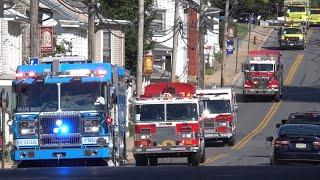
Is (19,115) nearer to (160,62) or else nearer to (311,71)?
(160,62)

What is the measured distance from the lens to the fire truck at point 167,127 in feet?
102

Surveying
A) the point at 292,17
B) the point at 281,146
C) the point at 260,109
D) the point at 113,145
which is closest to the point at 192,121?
the point at 281,146

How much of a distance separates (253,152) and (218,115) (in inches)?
150

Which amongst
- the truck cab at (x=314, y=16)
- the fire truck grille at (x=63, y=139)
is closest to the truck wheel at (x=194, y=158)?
the fire truck grille at (x=63, y=139)

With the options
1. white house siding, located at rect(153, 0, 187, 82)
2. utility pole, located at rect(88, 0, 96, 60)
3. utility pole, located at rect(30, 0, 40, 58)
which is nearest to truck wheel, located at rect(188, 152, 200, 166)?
utility pole, located at rect(88, 0, 96, 60)

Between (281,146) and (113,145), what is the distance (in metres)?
6.46

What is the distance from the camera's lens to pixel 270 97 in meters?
68.1

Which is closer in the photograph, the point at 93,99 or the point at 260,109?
the point at 93,99

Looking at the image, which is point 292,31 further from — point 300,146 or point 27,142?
point 27,142

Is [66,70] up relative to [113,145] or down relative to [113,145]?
up

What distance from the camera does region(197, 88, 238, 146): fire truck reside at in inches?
1690

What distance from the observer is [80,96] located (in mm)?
23453

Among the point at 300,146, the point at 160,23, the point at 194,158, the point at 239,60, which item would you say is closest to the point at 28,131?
the point at 300,146

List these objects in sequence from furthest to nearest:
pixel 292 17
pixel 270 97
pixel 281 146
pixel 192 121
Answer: pixel 292 17 → pixel 270 97 → pixel 192 121 → pixel 281 146
